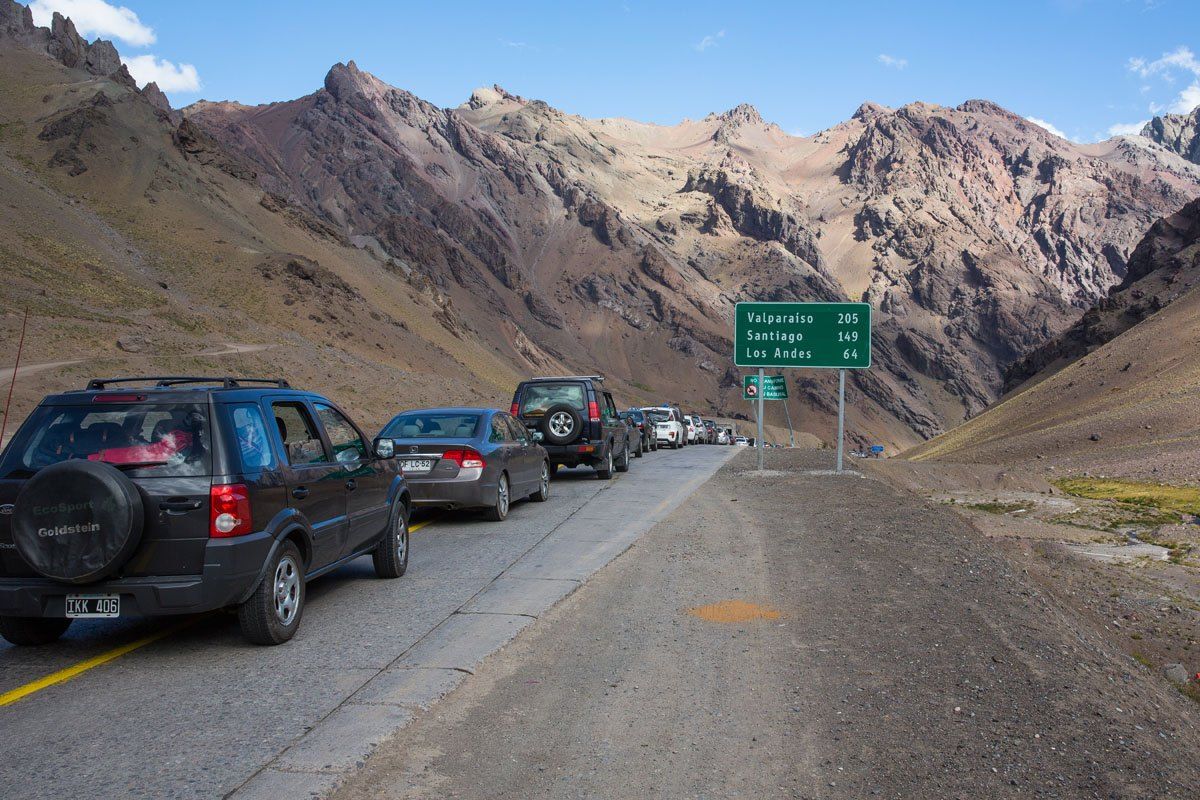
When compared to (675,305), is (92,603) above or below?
below

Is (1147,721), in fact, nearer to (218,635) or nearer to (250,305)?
(218,635)

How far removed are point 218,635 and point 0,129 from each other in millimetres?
76512

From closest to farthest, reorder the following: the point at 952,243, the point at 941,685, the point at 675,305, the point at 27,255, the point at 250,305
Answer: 1. the point at 941,685
2. the point at 27,255
3. the point at 250,305
4. the point at 675,305
5. the point at 952,243

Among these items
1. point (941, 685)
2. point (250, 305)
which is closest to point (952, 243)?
point (250, 305)

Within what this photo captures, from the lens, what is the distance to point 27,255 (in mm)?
49469

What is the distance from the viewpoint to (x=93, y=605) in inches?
249

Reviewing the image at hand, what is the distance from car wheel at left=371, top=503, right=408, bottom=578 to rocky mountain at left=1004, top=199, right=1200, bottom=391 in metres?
63.4

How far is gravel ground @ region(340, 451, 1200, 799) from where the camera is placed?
466 cm

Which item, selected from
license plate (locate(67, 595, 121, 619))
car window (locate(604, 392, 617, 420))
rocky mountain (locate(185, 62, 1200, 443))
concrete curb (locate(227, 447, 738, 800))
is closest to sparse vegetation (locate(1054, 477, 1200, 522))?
car window (locate(604, 392, 617, 420))

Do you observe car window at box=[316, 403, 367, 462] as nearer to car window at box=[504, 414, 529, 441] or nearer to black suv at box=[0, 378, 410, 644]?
black suv at box=[0, 378, 410, 644]

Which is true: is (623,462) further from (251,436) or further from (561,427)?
(251,436)

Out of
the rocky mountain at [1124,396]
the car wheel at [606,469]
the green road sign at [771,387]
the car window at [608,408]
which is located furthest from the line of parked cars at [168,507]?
the green road sign at [771,387]

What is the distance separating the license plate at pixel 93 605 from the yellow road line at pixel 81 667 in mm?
394

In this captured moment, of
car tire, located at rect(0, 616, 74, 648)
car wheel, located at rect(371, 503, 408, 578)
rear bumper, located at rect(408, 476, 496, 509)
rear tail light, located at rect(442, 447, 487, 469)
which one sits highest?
rear tail light, located at rect(442, 447, 487, 469)
